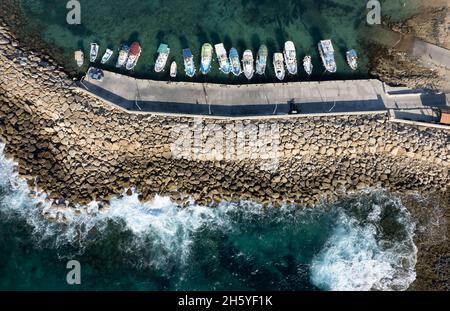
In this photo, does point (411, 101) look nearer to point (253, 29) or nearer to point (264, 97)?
point (264, 97)

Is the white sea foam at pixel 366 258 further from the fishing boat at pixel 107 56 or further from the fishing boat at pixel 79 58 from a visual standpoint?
the fishing boat at pixel 79 58


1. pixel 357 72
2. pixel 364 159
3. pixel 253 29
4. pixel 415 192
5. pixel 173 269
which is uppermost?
pixel 253 29

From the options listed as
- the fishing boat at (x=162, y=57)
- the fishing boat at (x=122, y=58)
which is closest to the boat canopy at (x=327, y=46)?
the fishing boat at (x=162, y=57)

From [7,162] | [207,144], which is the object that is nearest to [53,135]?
[7,162]

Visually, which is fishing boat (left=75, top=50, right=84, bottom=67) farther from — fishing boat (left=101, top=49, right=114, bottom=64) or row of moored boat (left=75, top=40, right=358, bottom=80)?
fishing boat (left=101, top=49, right=114, bottom=64)

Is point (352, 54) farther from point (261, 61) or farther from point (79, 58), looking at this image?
point (79, 58)
